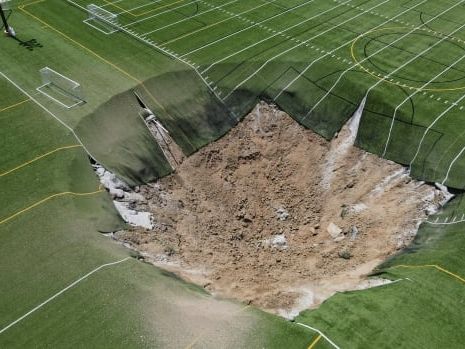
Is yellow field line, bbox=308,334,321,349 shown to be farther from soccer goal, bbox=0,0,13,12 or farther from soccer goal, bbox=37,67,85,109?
soccer goal, bbox=0,0,13,12

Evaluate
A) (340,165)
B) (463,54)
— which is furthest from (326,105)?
(463,54)

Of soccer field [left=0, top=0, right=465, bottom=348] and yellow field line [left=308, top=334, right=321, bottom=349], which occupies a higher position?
soccer field [left=0, top=0, right=465, bottom=348]

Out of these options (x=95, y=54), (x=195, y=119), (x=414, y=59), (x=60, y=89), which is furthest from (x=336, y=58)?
(x=60, y=89)

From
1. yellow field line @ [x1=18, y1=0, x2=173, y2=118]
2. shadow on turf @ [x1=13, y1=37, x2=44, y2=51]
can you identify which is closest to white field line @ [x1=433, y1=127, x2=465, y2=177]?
yellow field line @ [x1=18, y1=0, x2=173, y2=118]

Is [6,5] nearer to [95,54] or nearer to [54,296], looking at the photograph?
[95,54]

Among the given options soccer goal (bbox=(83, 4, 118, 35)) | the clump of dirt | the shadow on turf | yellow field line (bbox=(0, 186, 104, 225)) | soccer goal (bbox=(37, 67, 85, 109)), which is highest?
soccer goal (bbox=(83, 4, 118, 35))

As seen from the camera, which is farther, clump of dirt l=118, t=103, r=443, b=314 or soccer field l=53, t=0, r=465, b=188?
soccer field l=53, t=0, r=465, b=188
